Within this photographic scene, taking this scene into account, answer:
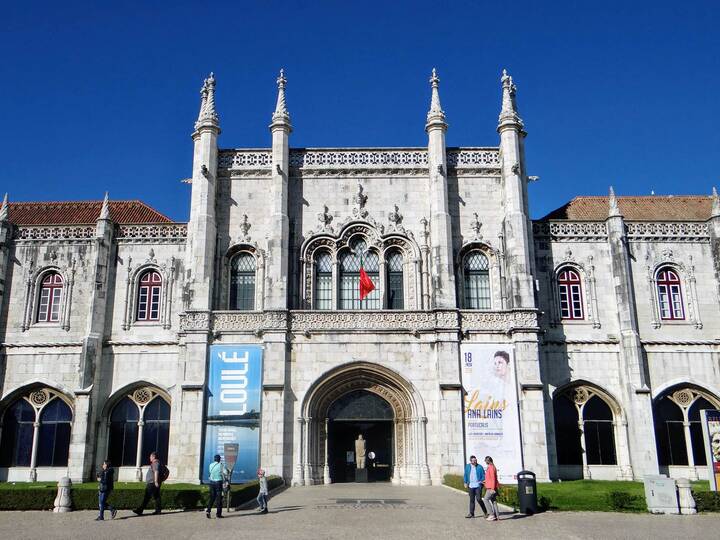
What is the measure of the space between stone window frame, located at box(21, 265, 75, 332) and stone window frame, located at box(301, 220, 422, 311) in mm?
10982

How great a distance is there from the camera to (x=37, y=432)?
3178 cm

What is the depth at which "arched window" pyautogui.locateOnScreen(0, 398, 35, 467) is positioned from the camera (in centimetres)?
3166

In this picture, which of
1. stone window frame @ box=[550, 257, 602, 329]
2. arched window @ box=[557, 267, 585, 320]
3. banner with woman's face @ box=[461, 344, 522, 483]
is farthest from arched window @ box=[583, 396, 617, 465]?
banner with woman's face @ box=[461, 344, 522, 483]

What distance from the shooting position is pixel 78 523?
741 inches

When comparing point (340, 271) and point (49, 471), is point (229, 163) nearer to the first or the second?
point (340, 271)

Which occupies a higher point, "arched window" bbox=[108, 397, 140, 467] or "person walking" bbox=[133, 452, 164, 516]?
"arched window" bbox=[108, 397, 140, 467]

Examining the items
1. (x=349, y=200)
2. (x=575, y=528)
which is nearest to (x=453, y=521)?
(x=575, y=528)

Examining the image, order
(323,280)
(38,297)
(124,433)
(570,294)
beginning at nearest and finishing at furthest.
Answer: (124,433) < (323,280) < (38,297) < (570,294)

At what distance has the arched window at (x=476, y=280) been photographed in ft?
107

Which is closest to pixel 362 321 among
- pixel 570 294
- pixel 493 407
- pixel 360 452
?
pixel 360 452

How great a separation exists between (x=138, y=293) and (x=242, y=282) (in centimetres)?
506

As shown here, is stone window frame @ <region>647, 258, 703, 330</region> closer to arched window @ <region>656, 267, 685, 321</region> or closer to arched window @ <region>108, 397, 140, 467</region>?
arched window @ <region>656, 267, 685, 321</region>

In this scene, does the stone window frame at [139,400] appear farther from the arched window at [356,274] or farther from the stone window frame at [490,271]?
the stone window frame at [490,271]

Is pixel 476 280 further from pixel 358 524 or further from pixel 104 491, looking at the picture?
pixel 104 491
